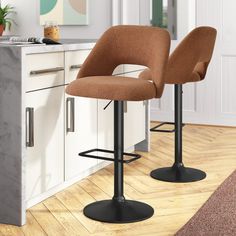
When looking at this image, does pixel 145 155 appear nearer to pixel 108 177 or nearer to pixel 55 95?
pixel 108 177

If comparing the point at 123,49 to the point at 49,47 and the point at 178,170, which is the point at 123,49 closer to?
the point at 49,47

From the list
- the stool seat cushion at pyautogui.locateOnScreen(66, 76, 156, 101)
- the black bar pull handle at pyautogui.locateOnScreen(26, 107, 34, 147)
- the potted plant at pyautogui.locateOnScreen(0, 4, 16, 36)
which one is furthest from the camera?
the potted plant at pyautogui.locateOnScreen(0, 4, 16, 36)

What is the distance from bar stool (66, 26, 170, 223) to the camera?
275 centimetres

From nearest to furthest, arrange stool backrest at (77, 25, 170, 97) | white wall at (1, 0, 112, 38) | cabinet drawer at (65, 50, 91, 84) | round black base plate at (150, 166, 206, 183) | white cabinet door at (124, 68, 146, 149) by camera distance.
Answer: stool backrest at (77, 25, 170, 97) → cabinet drawer at (65, 50, 91, 84) → round black base plate at (150, 166, 206, 183) → white cabinet door at (124, 68, 146, 149) → white wall at (1, 0, 112, 38)

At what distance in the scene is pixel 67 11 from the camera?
20.2 ft

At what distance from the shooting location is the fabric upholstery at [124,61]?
2732 mm

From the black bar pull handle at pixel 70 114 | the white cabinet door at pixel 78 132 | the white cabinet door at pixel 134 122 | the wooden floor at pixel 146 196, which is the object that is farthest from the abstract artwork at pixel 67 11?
the black bar pull handle at pixel 70 114

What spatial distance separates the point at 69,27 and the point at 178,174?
3037 mm

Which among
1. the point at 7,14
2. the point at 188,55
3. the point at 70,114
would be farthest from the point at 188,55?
the point at 7,14

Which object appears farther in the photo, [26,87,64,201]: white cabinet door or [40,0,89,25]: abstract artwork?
[40,0,89,25]: abstract artwork

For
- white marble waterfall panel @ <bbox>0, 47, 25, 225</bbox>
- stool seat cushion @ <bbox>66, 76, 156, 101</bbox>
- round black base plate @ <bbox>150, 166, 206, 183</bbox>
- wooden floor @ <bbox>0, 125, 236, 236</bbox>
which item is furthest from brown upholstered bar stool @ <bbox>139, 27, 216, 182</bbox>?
white marble waterfall panel @ <bbox>0, 47, 25, 225</bbox>

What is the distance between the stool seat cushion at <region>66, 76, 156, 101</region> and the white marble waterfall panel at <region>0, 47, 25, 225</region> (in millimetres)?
302

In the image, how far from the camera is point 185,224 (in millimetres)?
2791

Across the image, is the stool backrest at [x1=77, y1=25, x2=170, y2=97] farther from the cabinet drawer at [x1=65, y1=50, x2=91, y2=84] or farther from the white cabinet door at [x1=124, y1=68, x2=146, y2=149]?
the white cabinet door at [x1=124, y1=68, x2=146, y2=149]
